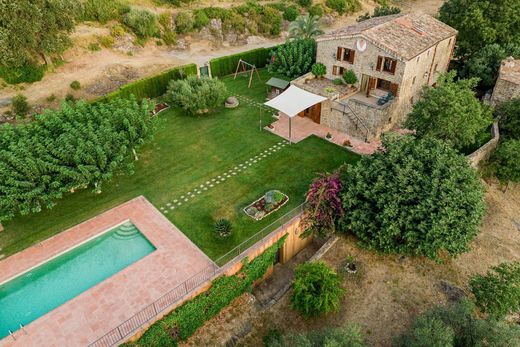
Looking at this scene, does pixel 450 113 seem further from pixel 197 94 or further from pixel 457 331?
pixel 197 94

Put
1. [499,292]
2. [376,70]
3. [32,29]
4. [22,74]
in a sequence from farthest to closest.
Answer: [22,74] → [32,29] → [376,70] → [499,292]

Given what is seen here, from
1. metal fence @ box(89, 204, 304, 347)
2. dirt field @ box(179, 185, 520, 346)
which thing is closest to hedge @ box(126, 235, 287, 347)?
metal fence @ box(89, 204, 304, 347)

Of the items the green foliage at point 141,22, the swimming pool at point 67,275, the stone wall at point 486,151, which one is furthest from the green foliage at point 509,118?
the green foliage at point 141,22

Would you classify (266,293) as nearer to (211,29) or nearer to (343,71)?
(343,71)

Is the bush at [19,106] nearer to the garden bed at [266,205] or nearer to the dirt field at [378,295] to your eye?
the garden bed at [266,205]

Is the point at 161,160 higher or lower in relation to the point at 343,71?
lower

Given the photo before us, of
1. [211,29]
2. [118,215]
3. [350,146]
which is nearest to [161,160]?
[118,215]

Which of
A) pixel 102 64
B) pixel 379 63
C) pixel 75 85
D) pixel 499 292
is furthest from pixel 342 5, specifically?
pixel 499 292
